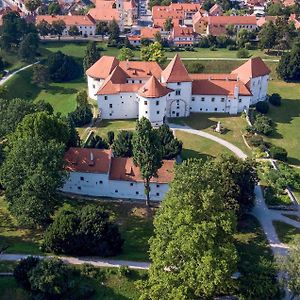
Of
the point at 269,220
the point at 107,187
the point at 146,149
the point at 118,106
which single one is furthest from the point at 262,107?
the point at 146,149

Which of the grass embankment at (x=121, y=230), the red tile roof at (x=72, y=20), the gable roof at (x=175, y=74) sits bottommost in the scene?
the grass embankment at (x=121, y=230)

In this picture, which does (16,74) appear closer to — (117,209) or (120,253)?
(117,209)

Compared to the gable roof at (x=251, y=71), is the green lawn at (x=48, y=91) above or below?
below

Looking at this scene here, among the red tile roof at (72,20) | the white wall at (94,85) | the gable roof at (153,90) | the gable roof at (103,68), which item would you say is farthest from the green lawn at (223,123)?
the red tile roof at (72,20)

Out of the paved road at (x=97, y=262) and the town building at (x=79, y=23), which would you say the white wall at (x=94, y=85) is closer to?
the paved road at (x=97, y=262)

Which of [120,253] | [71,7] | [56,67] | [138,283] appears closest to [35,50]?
[56,67]

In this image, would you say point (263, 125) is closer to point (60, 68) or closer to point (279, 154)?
point (279, 154)

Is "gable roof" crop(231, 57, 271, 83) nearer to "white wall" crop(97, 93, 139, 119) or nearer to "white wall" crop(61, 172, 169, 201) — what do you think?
"white wall" crop(97, 93, 139, 119)
